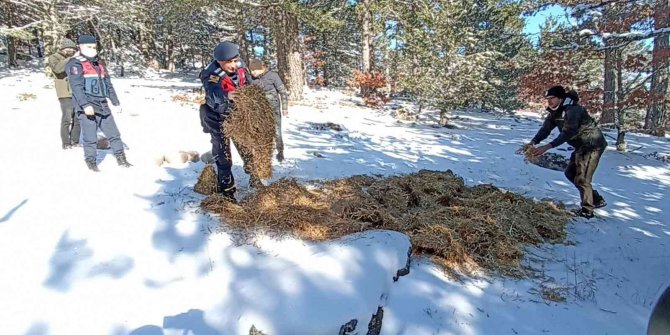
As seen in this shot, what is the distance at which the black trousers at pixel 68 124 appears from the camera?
6094 mm

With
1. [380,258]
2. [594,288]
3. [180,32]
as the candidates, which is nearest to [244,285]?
[380,258]

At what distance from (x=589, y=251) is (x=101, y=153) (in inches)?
276

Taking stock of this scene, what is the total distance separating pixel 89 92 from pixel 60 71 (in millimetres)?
1559

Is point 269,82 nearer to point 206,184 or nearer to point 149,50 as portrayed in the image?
point 206,184

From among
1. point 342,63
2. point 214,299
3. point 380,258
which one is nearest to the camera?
point 214,299

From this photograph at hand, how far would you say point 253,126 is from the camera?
3965 millimetres

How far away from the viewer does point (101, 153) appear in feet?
20.1

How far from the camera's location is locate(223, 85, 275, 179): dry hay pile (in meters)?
3.87

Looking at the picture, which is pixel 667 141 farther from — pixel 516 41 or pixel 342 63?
pixel 342 63

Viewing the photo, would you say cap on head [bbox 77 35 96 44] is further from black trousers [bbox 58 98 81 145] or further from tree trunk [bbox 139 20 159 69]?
tree trunk [bbox 139 20 159 69]

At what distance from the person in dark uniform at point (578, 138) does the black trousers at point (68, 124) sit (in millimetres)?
7202

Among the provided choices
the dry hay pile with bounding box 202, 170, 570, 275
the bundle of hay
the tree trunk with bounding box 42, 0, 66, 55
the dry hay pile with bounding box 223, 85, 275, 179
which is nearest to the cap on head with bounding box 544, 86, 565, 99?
the dry hay pile with bounding box 202, 170, 570, 275

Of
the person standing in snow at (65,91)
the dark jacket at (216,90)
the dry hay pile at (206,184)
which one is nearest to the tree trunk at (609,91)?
the dark jacket at (216,90)

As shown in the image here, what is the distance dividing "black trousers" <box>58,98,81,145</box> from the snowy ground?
10.7 inches
